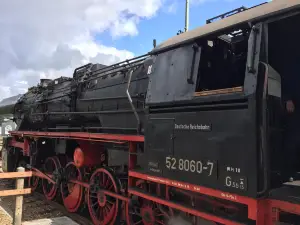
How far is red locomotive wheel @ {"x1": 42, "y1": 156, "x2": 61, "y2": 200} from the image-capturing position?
8.14 meters

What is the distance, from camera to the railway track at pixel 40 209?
22.7 feet

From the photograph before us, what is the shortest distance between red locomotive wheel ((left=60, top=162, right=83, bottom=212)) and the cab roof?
404 cm

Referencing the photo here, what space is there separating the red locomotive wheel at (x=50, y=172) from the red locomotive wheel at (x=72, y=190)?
526 millimetres

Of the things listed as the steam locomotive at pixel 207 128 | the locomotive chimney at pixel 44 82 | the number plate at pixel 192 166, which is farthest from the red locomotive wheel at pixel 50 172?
the number plate at pixel 192 166

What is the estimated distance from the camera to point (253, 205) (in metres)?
2.81

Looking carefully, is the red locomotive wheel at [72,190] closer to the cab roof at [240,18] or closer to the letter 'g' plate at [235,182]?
the cab roof at [240,18]

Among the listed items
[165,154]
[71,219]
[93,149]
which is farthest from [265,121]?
[71,219]

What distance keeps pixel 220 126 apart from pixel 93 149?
3.83 meters

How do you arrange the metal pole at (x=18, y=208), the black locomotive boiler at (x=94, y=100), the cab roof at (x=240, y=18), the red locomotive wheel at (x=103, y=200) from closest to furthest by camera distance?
the cab roof at (x=240, y=18) < the metal pole at (x=18, y=208) < the black locomotive boiler at (x=94, y=100) < the red locomotive wheel at (x=103, y=200)

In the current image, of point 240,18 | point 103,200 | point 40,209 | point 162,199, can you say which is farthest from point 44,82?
point 240,18

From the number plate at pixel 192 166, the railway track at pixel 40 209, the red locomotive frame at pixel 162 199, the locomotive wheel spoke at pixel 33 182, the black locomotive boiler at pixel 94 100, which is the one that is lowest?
the railway track at pixel 40 209

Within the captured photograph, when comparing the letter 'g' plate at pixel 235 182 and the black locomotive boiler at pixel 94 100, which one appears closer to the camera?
the letter 'g' plate at pixel 235 182

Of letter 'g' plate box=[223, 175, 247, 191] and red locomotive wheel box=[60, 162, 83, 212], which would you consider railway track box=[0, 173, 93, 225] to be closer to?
red locomotive wheel box=[60, 162, 83, 212]

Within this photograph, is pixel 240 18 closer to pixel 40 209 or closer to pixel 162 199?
pixel 162 199
